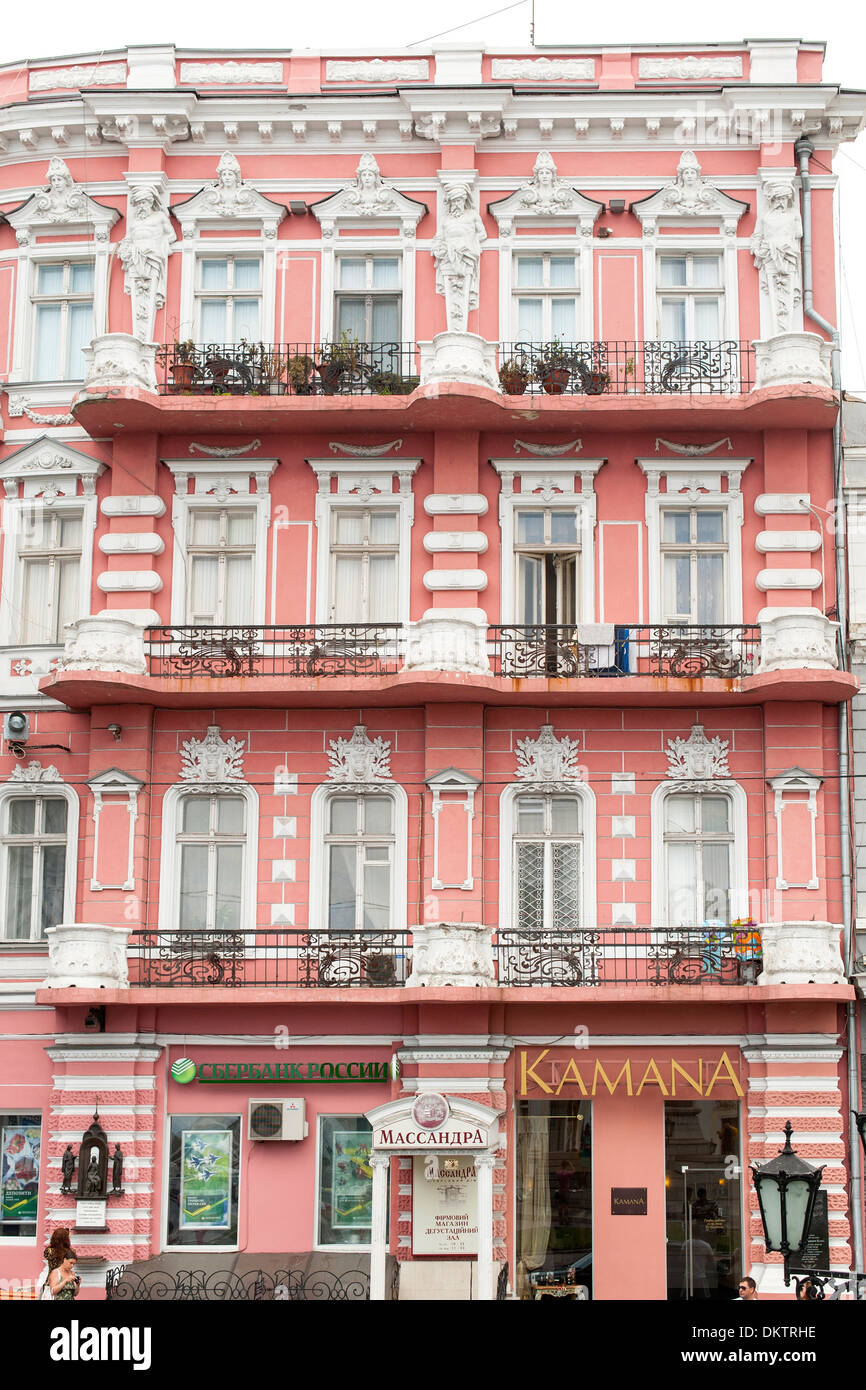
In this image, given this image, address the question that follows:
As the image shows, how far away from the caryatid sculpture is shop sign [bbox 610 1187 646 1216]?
45.6 feet

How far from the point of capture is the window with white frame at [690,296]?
78.9ft

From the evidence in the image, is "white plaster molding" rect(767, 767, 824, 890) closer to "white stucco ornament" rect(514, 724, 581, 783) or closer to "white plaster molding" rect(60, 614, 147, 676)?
"white stucco ornament" rect(514, 724, 581, 783)

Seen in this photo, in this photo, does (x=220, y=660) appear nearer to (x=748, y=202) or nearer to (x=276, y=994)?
(x=276, y=994)

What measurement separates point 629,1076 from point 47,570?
1119 centimetres

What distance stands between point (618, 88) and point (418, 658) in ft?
30.6

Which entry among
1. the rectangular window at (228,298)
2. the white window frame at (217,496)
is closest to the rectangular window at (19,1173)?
the white window frame at (217,496)

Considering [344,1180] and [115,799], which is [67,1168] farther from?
[115,799]

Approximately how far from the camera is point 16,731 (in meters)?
22.9

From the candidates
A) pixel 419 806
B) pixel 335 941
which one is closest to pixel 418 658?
pixel 419 806

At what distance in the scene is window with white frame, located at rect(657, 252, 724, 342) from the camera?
78.9 feet

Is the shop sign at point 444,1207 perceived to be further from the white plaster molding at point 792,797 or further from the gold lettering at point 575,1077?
the white plaster molding at point 792,797

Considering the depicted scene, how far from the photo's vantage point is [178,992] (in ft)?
70.5

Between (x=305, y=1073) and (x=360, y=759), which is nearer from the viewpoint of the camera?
(x=305, y=1073)

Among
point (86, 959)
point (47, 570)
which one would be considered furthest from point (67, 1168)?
point (47, 570)
